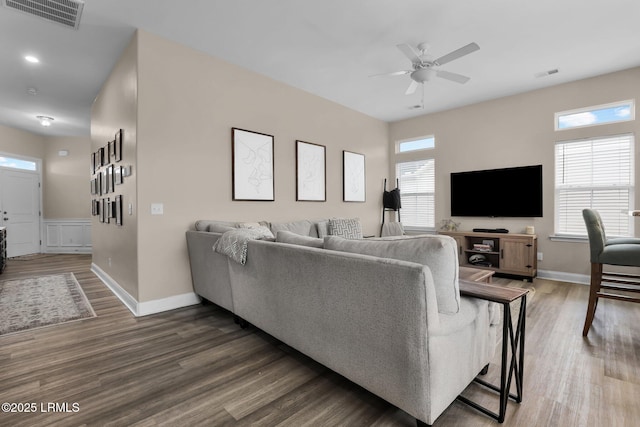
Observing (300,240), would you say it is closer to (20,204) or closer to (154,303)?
(154,303)

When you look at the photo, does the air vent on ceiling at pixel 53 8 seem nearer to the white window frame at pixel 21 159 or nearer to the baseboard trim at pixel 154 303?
the baseboard trim at pixel 154 303

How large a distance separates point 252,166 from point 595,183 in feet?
15.8

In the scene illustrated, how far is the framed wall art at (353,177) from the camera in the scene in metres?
5.49

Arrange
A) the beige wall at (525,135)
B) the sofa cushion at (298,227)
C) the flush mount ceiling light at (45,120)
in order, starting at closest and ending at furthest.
Result: the sofa cushion at (298,227), the beige wall at (525,135), the flush mount ceiling light at (45,120)

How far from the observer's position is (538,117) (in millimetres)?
4680

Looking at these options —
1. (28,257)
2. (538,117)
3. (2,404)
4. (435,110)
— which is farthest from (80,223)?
(538,117)

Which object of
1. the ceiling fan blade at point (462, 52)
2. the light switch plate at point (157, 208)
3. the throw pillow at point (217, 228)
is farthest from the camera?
the light switch plate at point (157, 208)

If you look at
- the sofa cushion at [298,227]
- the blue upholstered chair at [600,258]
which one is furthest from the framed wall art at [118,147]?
the blue upholstered chair at [600,258]

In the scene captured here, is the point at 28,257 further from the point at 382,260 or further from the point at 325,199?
the point at 382,260

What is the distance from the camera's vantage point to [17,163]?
6812 mm

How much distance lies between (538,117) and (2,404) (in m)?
6.48

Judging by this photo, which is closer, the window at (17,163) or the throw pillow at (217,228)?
the throw pillow at (217,228)

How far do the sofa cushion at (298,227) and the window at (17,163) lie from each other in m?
6.68

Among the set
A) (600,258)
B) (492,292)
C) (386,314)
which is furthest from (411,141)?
(386,314)
